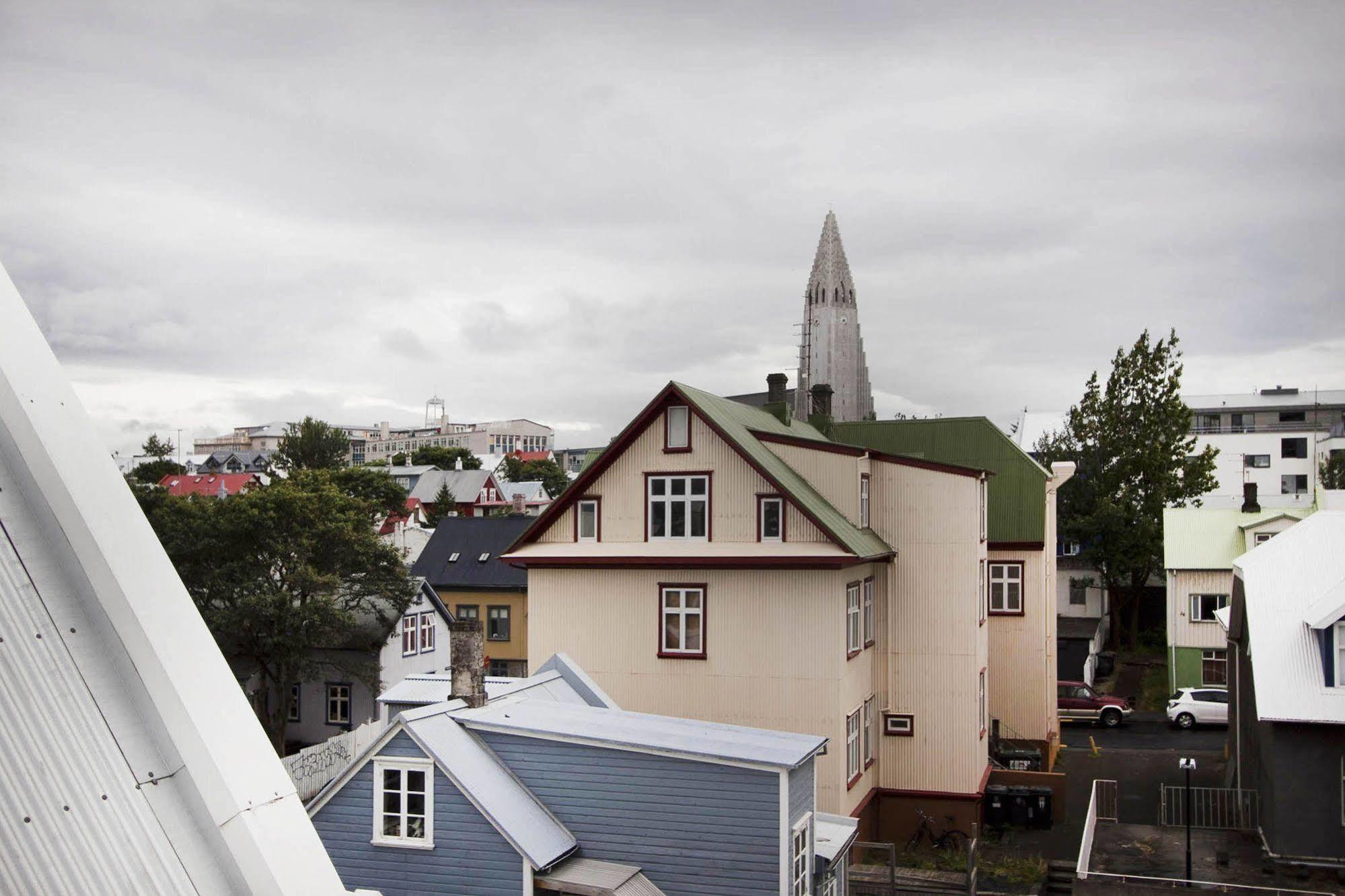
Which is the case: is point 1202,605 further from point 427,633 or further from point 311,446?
point 311,446

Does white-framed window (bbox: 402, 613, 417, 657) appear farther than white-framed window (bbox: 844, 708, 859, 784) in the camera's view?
Yes

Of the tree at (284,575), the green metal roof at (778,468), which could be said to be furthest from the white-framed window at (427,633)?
the green metal roof at (778,468)

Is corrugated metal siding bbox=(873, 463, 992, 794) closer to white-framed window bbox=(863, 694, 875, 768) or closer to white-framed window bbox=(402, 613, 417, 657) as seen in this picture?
white-framed window bbox=(863, 694, 875, 768)

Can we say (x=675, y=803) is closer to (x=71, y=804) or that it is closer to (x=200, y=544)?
(x=71, y=804)

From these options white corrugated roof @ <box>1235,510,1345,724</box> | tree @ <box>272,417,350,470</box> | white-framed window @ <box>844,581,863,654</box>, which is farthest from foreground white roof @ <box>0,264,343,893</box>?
tree @ <box>272,417,350,470</box>

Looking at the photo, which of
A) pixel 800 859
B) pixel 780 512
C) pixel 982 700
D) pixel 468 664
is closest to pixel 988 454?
pixel 982 700

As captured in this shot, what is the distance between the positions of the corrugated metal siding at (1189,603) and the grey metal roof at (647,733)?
29760 mm

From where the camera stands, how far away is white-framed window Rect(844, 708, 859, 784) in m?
20.8

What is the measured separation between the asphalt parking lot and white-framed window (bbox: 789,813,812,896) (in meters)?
21.9

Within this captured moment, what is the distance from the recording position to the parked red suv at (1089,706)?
121ft

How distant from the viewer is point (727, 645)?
21.1 meters

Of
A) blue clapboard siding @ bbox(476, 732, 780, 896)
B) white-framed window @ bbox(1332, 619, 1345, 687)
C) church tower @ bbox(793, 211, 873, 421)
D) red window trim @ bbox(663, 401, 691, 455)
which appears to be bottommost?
blue clapboard siding @ bbox(476, 732, 780, 896)

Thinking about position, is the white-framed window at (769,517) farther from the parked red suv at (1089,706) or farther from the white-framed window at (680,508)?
the parked red suv at (1089,706)

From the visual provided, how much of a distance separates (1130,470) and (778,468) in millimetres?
31417
